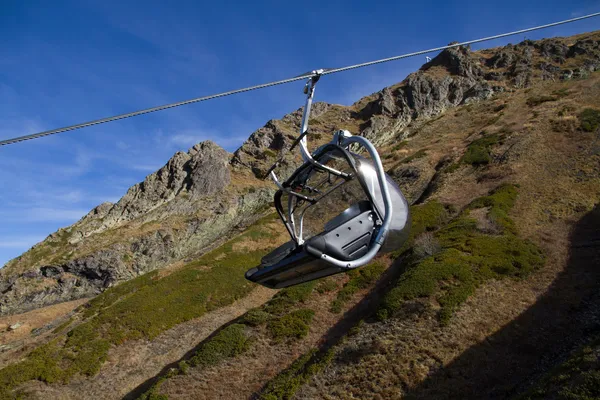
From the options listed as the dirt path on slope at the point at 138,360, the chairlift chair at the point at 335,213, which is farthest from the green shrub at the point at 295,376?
the dirt path on slope at the point at 138,360

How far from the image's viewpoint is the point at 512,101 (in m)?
54.8

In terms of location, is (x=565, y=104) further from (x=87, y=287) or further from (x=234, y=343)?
Result: (x=87, y=287)

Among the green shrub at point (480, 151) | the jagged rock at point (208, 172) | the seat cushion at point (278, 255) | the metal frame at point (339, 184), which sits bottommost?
A: the green shrub at point (480, 151)

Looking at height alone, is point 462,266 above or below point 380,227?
below

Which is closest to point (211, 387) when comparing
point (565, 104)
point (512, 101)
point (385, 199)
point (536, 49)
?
point (385, 199)

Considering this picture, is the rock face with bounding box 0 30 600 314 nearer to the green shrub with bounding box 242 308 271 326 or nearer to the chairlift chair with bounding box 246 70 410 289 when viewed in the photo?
the green shrub with bounding box 242 308 271 326

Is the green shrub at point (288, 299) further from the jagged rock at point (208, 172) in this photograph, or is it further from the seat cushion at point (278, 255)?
the jagged rock at point (208, 172)

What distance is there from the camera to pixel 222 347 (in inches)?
728

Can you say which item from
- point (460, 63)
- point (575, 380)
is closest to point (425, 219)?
point (575, 380)

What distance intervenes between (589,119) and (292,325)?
35387 millimetres

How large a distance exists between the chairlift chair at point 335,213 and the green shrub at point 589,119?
3508 centimetres

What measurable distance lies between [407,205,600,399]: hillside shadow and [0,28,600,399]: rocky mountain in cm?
6

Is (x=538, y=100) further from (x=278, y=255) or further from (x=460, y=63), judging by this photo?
(x=460, y=63)

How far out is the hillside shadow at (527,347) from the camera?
36.7 ft
